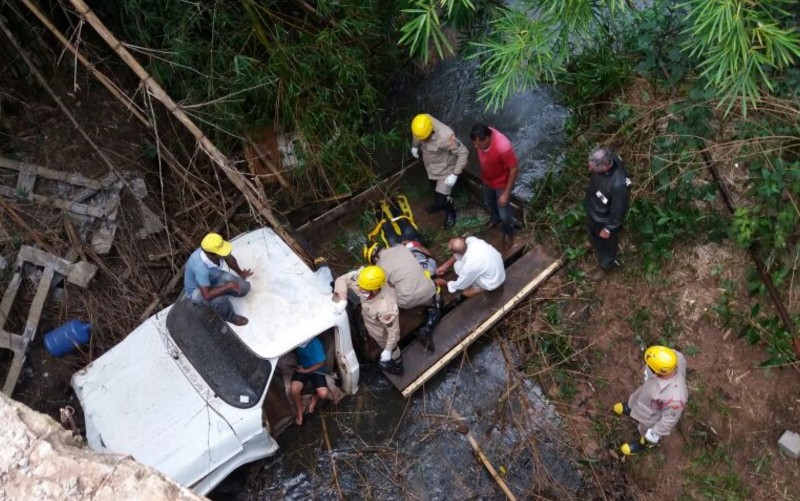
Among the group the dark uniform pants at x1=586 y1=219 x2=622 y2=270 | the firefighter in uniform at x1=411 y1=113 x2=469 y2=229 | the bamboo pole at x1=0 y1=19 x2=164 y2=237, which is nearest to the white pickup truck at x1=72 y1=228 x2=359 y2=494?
the bamboo pole at x1=0 y1=19 x2=164 y2=237


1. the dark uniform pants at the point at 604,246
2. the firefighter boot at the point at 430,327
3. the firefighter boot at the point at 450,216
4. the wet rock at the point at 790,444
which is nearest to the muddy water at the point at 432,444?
the firefighter boot at the point at 430,327

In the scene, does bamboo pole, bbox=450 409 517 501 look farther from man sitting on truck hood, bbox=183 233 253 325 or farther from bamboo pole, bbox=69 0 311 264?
man sitting on truck hood, bbox=183 233 253 325

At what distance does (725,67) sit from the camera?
402cm

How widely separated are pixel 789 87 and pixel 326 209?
4.69 m

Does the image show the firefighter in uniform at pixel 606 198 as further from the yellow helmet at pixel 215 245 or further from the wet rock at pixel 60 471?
the wet rock at pixel 60 471

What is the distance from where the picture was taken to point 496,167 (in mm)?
5672

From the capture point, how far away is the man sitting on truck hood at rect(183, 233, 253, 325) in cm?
473

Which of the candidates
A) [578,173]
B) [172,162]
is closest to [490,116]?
[578,173]

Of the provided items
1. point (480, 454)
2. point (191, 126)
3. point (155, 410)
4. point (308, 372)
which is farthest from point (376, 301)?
point (191, 126)

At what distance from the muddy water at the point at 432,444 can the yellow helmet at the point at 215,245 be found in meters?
1.83

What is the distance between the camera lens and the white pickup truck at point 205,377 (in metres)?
4.43

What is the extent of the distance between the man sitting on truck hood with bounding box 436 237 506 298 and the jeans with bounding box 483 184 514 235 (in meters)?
0.61

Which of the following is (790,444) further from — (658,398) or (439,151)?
(439,151)

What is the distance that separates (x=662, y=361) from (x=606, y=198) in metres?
1.51
